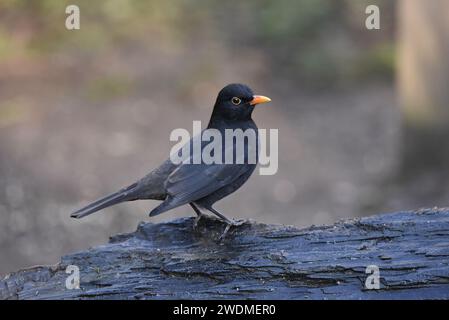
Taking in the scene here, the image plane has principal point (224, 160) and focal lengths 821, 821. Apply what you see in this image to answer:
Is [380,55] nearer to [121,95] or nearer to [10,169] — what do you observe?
[121,95]

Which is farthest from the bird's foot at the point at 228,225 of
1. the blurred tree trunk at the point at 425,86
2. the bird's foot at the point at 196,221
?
the blurred tree trunk at the point at 425,86

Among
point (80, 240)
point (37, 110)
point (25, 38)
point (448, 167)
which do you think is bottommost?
point (80, 240)

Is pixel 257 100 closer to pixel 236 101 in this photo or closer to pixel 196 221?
pixel 236 101

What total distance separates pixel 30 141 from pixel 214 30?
14.1 feet

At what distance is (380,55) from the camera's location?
43.2ft

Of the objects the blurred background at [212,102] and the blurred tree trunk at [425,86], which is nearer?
the blurred tree trunk at [425,86]

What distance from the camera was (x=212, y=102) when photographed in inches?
481

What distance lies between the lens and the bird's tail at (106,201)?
5269 millimetres

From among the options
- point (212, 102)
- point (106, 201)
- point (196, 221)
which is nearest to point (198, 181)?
point (196, 221)

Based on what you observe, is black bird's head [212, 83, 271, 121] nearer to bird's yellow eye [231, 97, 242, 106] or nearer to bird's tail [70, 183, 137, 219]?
bird's yellow eye [231, 97, 242, 106]

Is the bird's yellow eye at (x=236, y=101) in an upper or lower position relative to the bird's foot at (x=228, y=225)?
upper

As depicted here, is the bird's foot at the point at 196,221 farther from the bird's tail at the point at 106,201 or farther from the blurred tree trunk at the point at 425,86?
the blurred tree trunk at the point at 425,86

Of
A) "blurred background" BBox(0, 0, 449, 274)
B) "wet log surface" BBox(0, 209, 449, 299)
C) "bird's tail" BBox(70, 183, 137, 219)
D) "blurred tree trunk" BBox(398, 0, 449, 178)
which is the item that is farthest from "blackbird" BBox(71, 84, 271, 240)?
"blurred tree trunk" BBox(398, 0, 449, 178)
